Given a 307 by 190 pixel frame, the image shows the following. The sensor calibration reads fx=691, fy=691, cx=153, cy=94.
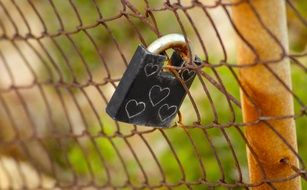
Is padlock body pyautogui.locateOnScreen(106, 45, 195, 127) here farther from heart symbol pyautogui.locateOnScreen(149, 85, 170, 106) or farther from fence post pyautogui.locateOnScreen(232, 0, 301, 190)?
fence post pyautogui.locateOnScreen(232, 0, 301, 190)

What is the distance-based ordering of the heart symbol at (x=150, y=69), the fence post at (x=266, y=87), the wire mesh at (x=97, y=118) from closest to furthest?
the fence post at (x=266, y=87) → the heart symbol at (x=150, y=69) → the wire mesh at (x=97, y=118)

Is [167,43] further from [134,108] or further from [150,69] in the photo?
[134,108]

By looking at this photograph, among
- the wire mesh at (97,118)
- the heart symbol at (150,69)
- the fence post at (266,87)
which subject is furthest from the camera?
the wire mesh at (97,118)

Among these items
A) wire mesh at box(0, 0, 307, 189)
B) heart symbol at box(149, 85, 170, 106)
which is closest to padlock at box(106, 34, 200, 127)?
heart symbol at box(149, 85, 170, 106)

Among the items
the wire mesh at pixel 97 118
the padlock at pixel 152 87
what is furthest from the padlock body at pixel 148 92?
the wire mesh at pixel 97 118

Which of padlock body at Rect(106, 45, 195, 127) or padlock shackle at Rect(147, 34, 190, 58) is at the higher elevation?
padlock shackle at Rect(147, 34, 190, 58)

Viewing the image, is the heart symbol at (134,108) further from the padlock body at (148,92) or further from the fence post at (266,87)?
the fence post at (266,87)

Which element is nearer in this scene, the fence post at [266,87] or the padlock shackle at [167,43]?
the fence post at [266,87]
